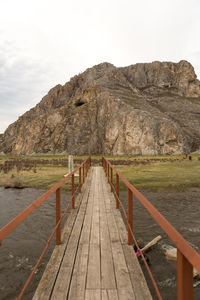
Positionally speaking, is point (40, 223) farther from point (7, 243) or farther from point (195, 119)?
point (195, 119)

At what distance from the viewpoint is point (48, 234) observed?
25.2 ft

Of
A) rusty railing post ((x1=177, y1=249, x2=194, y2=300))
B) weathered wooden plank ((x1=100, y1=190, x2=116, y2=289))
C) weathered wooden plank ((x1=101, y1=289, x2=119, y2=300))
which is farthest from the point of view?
weathered wooden plank ((x1=100, y1=190, x2=116, y2=289))

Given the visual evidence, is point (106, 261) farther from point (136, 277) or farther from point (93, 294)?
point (93, 294)

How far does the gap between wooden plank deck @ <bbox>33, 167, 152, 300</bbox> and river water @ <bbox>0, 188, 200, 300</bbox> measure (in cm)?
176

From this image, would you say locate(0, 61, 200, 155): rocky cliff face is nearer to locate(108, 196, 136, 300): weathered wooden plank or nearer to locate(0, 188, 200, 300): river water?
locate(0, 188, 200, 300): river water

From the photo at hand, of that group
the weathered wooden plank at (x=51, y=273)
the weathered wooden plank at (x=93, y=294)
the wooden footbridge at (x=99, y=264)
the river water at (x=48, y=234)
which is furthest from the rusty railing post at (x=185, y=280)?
the river water at (x=48, y=234)

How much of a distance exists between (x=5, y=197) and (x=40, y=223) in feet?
18.9

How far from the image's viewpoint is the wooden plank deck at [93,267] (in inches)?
99.7

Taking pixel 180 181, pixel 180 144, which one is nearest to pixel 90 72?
pixel 180 144

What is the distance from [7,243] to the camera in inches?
275

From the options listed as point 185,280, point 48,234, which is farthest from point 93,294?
point 48,234

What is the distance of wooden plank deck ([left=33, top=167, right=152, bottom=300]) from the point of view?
2533mm

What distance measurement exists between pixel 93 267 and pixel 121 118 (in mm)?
69805

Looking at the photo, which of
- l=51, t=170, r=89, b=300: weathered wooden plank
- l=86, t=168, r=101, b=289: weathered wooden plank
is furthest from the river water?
l=86, t=168, r=101, b=289: weathered wooden plank
